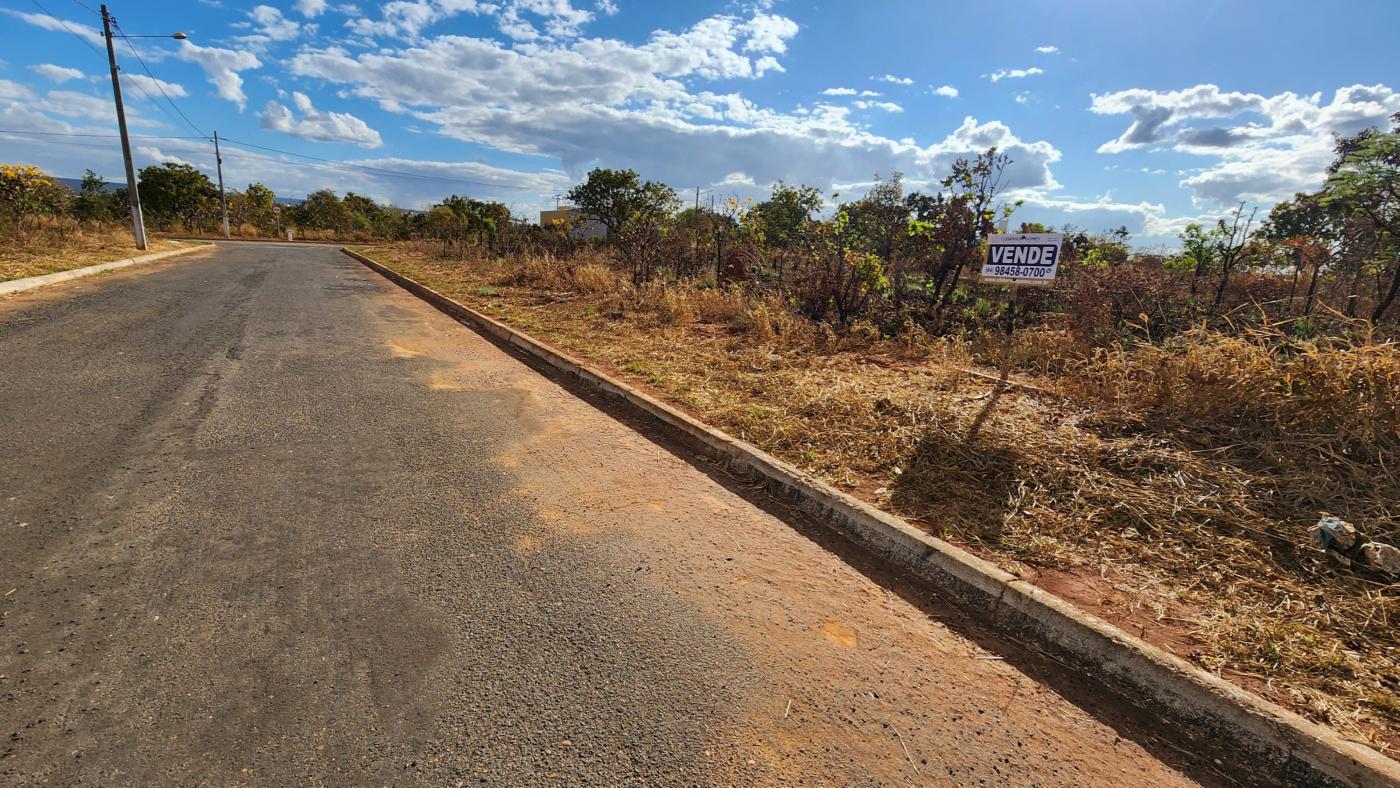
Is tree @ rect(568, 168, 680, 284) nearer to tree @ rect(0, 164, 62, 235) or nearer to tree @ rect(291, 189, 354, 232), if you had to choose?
tree @ rect(0, 164, 62, 235)

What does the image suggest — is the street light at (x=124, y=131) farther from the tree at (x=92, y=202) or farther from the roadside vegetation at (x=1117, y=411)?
the roadside vegetation at (x=1117, y=411)

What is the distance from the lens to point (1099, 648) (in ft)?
7.79

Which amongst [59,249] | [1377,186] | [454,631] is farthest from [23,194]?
[1377,186]

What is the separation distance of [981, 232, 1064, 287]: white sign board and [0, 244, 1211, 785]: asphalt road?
279 cm

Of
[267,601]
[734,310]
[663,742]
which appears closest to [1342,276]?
[734,310]

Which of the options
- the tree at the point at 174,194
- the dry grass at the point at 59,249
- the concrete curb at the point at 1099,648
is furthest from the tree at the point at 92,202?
the concrete curb at the point at 1099,648

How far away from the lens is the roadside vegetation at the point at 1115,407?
256 cm

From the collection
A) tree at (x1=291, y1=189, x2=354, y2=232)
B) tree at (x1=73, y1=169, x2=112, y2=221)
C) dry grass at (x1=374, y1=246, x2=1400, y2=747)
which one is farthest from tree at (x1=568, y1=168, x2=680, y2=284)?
tree at (x1=291, y1=189, x2=354, y2=232)

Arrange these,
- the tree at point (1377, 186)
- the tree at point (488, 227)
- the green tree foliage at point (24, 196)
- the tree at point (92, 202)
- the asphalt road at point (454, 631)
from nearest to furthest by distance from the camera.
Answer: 1. the asphalt road at point (454, 631)
2. the tree at point (1377, 186)
3. the green tree foliage at point (24, 196)
4. the tree at point (488, 227)
5. the tree at point (92, 202)

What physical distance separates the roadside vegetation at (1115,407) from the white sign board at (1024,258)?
914 millimetres

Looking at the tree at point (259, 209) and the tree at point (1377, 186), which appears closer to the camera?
the tree at point (1377, 186)

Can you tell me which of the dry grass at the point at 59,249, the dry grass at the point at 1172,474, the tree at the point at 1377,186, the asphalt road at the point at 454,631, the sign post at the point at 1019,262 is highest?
the tree at the point at 1377,186

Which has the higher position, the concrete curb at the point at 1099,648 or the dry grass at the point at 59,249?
the dry grass at the point at 59,249

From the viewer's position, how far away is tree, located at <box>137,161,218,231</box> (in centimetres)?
3516
